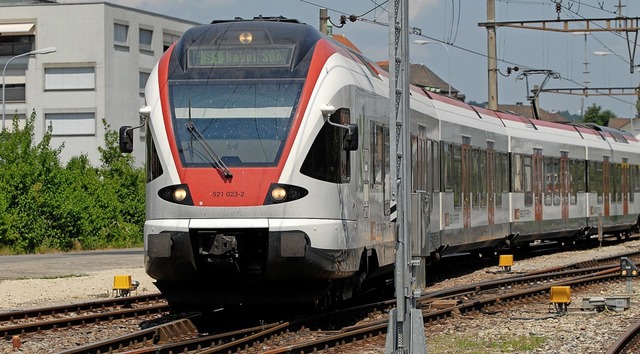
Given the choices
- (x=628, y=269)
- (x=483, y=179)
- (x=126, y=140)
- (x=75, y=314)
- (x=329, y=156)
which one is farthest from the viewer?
(x=483, y=179)

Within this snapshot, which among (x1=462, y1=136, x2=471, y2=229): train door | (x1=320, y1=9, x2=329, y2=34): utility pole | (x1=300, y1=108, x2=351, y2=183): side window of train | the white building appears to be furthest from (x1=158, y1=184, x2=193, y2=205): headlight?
the white building

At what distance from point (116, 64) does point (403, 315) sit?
5655 cm

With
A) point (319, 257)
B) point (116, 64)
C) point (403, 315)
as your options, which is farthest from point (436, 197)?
point (116, 64)

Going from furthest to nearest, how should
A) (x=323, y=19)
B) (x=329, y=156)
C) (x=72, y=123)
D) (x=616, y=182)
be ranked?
Answer: (x=72, y=123) → (x=616, y=182) → (x=323, y=19) → (x=329, y=156)

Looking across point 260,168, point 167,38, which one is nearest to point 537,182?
point 260,168

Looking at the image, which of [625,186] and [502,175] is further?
[625,186]

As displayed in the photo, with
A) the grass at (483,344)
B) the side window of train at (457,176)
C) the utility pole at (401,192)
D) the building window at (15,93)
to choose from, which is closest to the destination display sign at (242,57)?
the utility pole at (401,192)

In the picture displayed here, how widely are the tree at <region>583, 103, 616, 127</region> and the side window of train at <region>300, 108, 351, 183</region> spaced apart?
16365cm

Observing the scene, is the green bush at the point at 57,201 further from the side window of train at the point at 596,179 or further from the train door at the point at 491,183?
the side window of train at the point at 596,179

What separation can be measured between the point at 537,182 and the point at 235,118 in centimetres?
1912

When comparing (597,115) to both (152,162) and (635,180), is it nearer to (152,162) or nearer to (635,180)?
(635,180)

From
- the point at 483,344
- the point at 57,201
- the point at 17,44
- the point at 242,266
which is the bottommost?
the point at 483,344

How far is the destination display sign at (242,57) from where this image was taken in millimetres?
15508

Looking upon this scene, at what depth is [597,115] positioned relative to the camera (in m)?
184
